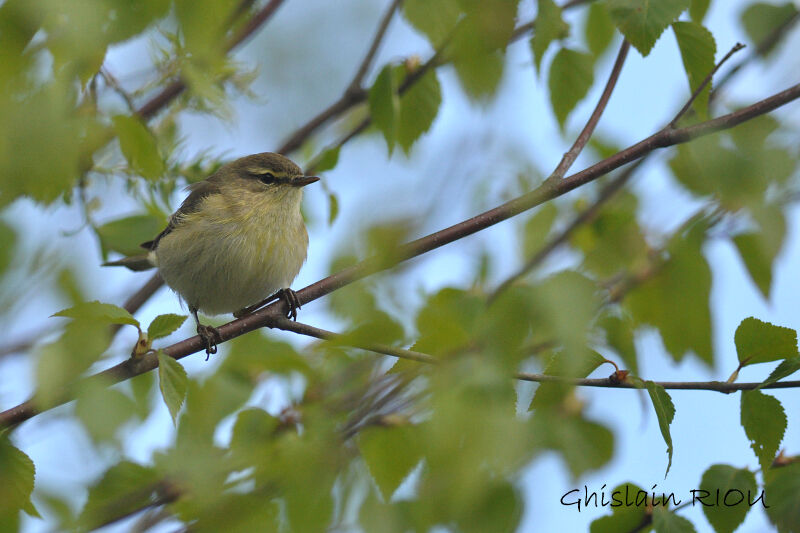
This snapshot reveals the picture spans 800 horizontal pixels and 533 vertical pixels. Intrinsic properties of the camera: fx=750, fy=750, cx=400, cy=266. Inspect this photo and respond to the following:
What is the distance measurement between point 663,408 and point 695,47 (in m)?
1.20

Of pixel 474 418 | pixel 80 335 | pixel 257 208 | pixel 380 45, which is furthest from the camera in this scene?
pixel 257 208

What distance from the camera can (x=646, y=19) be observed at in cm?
236

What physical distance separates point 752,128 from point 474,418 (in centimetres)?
211

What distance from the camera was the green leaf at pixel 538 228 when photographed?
3771 mm

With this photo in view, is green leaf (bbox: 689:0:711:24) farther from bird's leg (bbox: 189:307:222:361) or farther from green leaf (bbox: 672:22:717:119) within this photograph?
bird's leg (bbox: 189:307:222:361)

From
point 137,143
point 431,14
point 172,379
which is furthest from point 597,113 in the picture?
point 172,379

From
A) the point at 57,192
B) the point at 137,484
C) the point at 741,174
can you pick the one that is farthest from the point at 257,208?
the point at 741,174

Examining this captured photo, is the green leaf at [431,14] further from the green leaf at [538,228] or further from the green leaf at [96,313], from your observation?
the green leaf at [96,313]

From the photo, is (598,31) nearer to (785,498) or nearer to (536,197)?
(536,197)

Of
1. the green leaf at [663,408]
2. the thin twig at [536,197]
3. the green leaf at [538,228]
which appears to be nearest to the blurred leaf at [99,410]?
the thin twig at [536,197]

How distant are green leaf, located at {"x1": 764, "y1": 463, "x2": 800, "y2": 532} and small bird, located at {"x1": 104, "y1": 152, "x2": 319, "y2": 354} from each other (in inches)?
115

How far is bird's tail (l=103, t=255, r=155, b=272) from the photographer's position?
4.88m

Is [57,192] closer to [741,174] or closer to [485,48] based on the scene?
[485,48]

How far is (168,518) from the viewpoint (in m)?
2.44
